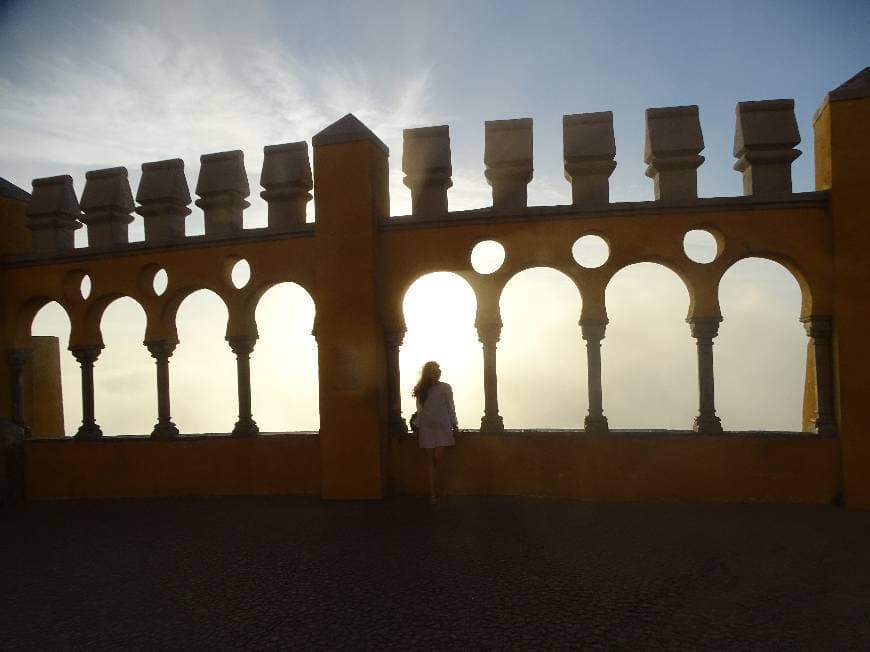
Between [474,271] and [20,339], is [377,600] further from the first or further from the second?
[20,339]

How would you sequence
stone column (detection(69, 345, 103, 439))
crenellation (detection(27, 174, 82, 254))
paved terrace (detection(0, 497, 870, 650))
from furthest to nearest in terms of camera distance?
crenellation (detection(27, 174, 82, 254)) < stone column (detection(69, 345, 103, 439)) < paved terrace (detection(0, 497, 870, 650))

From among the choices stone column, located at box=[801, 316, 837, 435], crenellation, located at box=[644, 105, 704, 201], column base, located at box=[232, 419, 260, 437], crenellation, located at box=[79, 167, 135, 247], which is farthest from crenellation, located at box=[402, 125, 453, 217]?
stone column, located at box=[801, 316, 837, 435]

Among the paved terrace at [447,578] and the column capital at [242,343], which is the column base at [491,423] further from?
the column capital at [242,343]

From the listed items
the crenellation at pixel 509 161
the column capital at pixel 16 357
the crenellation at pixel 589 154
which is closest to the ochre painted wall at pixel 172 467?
the column capital at pixel 16 357

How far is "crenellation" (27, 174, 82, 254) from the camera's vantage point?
8.54m

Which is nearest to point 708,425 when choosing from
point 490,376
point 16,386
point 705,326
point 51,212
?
point 705,326

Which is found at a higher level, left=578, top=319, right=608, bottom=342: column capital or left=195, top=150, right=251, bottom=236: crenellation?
left=195, top=150, right=251, bottom=236: crenellation

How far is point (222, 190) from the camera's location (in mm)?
7668

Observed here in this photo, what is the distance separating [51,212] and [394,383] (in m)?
5.45

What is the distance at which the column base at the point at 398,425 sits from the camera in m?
7.25

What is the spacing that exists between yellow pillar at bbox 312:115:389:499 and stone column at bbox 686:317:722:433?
354 cm

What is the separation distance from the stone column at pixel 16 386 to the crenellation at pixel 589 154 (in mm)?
7807

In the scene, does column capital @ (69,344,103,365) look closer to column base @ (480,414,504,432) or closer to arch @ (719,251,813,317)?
column base @ (480,414,504,432)

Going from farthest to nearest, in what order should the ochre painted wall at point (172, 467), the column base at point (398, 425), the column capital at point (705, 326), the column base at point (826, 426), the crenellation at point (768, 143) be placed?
the ochre painted wall at point (172, 467) < the column base at point (398, 425) < the column capital at point (705, 326) < the crenellation at point (768, 143) < the column base at point (826, 426)
